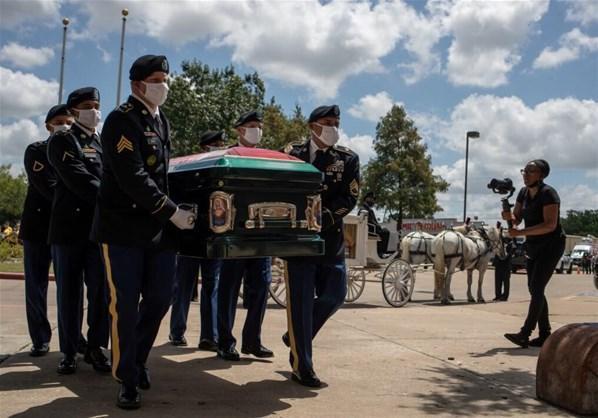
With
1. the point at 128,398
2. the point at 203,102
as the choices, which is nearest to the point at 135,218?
the point at 128,398

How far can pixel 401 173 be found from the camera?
48406mm

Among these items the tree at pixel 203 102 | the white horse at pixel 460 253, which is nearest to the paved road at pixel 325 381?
the white horse at pixel 460 253

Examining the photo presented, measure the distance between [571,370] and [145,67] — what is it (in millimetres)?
3343

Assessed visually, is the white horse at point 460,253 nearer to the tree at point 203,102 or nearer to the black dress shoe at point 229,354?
the black dress shoe at point 229,354

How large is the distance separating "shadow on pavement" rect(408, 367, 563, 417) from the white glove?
189 centimetres

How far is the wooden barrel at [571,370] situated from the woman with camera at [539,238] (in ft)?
6.87

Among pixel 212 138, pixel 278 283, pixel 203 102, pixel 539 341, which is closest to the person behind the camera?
pixel 539 341

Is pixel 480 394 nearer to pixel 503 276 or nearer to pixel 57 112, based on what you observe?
pixel 57 112

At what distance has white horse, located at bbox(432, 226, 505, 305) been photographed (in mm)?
14307

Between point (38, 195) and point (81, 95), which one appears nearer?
point (81, 95)

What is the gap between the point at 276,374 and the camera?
5215 millimetres

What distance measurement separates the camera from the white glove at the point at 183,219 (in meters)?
4.01

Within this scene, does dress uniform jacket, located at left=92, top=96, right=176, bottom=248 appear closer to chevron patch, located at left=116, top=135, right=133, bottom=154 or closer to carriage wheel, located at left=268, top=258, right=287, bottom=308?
chevron patch, located at left=116, top=135, right=133, bottom=154

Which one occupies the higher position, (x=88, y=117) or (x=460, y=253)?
(x=88, y=117)
